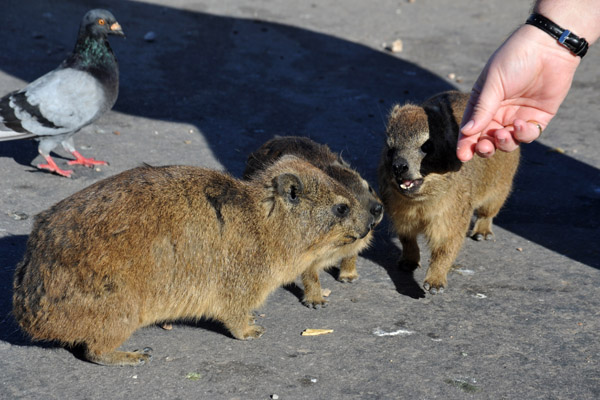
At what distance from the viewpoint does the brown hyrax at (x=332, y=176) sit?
4.57m

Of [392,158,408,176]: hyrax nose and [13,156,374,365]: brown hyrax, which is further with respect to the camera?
[392,158,408,176]: hyrax nose

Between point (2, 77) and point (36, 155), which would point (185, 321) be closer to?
point (36, 155)

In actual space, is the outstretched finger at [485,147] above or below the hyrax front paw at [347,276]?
above

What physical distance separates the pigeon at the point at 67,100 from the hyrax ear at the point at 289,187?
2.95 m

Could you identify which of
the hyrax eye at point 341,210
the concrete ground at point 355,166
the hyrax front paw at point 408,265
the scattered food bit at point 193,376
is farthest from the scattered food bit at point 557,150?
the scattered food bit at point 193,376

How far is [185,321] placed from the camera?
4746 millimetres

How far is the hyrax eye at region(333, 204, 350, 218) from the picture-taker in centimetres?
444

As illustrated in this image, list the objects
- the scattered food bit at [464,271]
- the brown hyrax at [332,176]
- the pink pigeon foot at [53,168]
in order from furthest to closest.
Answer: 1. the pink pigeon foot at [53,168]
2. the scattered food bit at [464,271]
3. the brown hyrax at [332,176]

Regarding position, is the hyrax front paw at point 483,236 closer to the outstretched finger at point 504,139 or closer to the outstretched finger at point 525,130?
the outstretched finger at point 504,139

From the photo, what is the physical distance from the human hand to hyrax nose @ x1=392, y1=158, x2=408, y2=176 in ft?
1.88

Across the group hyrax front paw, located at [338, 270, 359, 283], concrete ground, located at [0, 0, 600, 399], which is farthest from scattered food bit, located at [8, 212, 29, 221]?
hyrax front paw, located at [338, 270, 359, 283]

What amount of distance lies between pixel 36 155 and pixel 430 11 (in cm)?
714

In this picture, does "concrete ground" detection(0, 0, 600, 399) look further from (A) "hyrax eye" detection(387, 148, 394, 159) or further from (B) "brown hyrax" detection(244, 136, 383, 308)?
(A) "hyrax eye" detection(387, 148, 394, 159)

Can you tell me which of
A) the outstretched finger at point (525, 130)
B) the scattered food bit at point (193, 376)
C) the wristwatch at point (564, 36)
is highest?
the wristwatch at point (564, 36)
